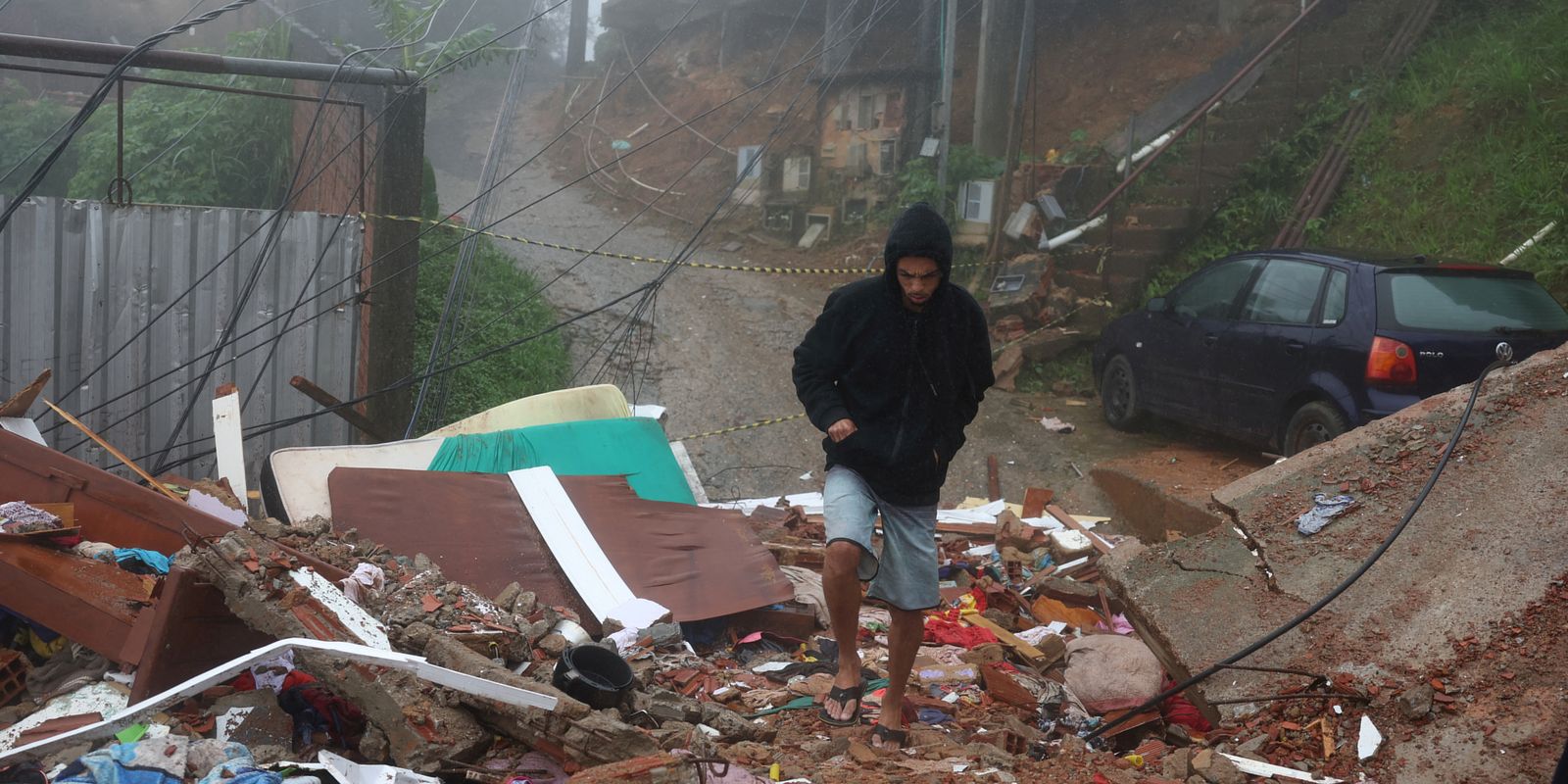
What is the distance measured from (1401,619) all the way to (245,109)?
514 inches

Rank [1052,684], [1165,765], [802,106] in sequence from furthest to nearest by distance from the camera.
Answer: [802,106] → [1052,684] → [1165,765]

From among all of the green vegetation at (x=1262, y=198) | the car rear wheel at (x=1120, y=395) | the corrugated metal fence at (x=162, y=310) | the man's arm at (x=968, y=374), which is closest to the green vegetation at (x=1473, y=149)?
the green vegetation at (x=1262, y=198)

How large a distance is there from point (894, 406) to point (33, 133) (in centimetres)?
1641

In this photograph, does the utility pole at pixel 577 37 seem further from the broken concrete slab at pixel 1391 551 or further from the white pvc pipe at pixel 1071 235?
the broken concrete slab at pixel 1391 551

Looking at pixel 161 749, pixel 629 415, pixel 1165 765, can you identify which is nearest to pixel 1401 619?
pixel 1165 765

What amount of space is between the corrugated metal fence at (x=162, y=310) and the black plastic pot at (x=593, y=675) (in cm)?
415

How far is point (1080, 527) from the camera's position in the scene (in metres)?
7.49

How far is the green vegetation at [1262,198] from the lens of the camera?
12.1 metres

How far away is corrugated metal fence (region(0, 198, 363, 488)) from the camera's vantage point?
21.2ft

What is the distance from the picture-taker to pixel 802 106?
59.1 ft

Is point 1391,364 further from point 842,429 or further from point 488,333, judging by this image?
point 488,333

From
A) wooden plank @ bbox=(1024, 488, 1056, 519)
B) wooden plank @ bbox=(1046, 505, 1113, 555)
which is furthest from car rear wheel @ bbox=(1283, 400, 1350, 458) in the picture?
wooden plank @ bbox=(1024, 488, 1056, 519)

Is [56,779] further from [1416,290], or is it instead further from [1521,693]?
[1416,290]

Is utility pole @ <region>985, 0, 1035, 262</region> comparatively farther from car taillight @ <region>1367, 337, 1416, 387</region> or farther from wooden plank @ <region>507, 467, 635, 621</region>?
wooden plank @ <region>507, 467, 635, 621</region>
